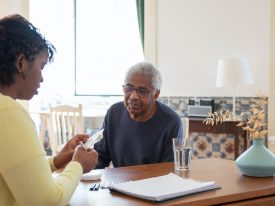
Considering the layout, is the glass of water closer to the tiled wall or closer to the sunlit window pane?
the tiled wall

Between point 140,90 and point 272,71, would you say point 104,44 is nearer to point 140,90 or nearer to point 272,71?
point 272,71

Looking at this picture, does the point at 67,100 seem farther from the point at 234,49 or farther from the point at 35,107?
the point at 234,49

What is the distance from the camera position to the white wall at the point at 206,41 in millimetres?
4414

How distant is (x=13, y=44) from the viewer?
3.70ft

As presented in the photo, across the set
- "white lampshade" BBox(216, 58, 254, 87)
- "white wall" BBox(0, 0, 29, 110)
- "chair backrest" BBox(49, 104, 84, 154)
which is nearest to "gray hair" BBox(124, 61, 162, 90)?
"white lampshade" BBox(216, 58, 254, 87)

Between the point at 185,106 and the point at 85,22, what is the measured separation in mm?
2055

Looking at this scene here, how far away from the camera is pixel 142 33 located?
526 centimetres

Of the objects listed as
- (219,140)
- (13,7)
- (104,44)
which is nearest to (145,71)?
(219,140)

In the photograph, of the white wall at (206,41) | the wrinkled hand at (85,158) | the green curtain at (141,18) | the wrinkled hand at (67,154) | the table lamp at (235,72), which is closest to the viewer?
the wrinkled hand at (85,158)

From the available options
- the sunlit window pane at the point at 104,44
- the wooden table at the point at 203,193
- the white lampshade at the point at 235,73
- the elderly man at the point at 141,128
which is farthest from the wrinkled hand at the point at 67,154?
the sunlit window pane at the point at 104,44

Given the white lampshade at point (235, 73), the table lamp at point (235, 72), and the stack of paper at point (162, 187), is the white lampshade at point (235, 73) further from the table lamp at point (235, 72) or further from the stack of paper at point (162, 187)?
the stack of paper at point (162, 187)

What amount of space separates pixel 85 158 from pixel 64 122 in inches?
126

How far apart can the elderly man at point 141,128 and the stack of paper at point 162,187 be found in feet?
1.80

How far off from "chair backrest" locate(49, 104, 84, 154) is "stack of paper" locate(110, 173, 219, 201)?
287 centimetres
